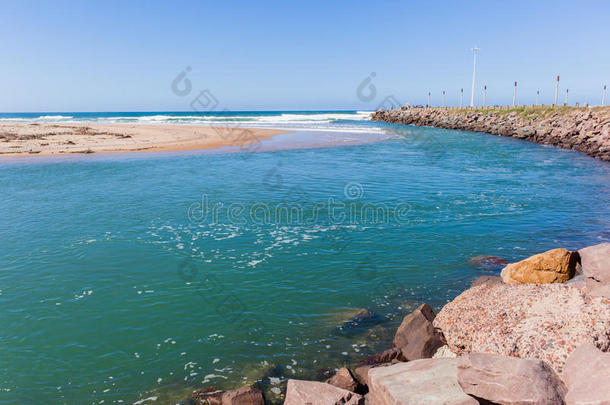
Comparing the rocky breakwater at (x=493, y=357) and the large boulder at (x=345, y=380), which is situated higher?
the rocky breakwater at (x=493, y=357)

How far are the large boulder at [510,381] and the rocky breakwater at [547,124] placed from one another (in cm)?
3537

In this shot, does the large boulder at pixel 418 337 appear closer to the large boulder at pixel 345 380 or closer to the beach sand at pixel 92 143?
the large boulder at pixel 345 380

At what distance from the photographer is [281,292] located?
9.89 meters

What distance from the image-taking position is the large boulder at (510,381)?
4629 millimetres

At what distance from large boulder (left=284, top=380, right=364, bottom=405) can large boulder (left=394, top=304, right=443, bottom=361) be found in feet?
5.76

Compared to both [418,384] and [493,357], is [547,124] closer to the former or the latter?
[493,357]

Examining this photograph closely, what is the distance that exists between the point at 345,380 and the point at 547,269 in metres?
6.32

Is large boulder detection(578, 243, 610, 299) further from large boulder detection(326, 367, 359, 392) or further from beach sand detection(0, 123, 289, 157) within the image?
beach sand detection(0, 123, 289, 157)

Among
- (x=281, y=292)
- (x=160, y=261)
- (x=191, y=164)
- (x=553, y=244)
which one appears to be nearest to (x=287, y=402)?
(x=281, y=292)

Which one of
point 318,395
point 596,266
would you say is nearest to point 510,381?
point 318,395

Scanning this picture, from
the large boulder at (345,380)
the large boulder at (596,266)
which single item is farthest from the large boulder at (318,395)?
the large boulder at (596,266)

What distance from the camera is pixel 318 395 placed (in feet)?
18.4

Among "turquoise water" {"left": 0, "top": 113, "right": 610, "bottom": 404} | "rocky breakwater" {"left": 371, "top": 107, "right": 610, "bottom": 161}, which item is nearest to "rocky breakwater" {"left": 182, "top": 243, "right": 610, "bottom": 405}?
"turquoise water" {"left": 0, "top": 113, "right": 610, "bottom": 404}

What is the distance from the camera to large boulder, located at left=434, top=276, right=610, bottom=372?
18.9 feet
